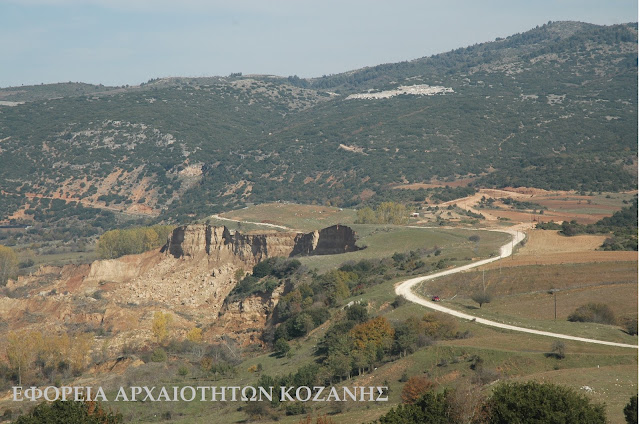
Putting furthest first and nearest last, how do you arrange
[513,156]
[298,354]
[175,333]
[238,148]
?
[238,148] → [513,156] → [175,333] → [298,354]

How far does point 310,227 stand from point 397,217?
988cm

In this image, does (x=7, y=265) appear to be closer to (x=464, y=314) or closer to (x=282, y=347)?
(x=282, y=347)

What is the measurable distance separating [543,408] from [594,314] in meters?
23.1

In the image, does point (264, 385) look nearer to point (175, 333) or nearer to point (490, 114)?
point (175, 333)

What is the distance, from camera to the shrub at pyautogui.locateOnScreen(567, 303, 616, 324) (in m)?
47.3

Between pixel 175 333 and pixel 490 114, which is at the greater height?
pixel 490 114

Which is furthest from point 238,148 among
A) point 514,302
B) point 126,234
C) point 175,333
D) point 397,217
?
point 514,302

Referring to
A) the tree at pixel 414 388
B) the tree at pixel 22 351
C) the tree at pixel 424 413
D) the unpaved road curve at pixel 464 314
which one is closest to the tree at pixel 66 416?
the tree at pixel 424 413

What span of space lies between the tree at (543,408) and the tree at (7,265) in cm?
7966

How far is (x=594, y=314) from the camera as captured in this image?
156 feet

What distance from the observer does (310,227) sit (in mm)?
94312

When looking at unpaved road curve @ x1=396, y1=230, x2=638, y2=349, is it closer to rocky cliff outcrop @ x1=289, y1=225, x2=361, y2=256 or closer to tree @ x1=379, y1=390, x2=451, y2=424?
tree @ x1=379, y1=390, x2=451, y2=424

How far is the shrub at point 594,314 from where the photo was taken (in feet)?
155

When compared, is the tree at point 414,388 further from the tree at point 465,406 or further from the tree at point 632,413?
the tree at point 632,413
